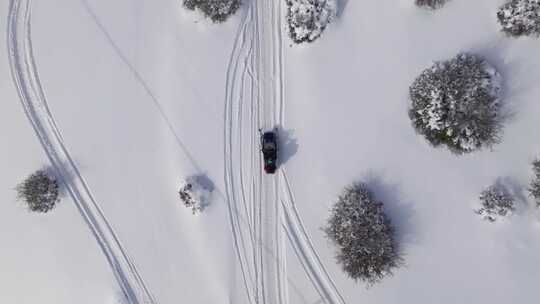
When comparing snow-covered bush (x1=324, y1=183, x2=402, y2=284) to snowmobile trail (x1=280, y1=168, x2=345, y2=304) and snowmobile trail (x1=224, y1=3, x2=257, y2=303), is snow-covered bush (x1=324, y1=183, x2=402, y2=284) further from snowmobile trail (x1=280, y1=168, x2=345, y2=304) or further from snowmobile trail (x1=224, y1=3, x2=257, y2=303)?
snowmobile trail (x1=224, y1=3, x2=257, y2=303)

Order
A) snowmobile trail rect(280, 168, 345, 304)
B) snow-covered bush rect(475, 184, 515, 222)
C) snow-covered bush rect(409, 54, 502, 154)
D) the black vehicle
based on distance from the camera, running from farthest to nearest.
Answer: the black vehicle < snowmobile trail rect(280, 168, 345, 304) < snow-covered bush rect(475, 184, 515, 222) < snow-covered bush rect(409, 54, 502, 154)

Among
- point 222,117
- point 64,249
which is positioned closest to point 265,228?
point 222,117

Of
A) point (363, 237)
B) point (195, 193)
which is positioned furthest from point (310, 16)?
point (363, 237)

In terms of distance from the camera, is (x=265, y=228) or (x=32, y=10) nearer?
(x=265, y=228)

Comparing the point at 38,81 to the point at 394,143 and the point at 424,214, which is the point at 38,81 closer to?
the point at 394,143

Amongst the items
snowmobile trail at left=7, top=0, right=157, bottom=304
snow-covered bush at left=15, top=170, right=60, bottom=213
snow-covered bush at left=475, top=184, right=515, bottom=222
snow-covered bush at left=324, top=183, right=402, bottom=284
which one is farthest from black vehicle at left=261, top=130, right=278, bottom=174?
snow-covered bush at left=15, top=170, right=60, bottom=213

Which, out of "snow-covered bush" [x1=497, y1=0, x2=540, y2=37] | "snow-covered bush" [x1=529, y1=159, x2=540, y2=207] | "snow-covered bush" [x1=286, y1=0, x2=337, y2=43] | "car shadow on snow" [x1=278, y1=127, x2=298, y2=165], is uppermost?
"snow-covered bush" [x1=286, y1=0, x2=337, y2=43]

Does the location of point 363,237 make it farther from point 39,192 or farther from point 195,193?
point 39,192
